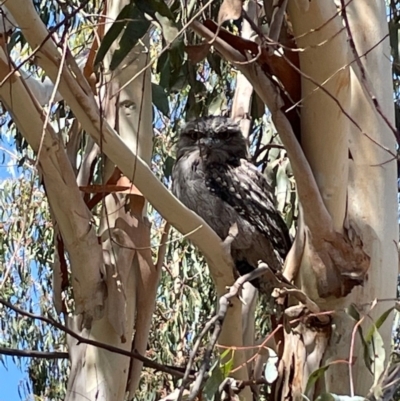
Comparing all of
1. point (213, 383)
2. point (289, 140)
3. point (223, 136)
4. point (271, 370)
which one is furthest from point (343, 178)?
point (223, 136)

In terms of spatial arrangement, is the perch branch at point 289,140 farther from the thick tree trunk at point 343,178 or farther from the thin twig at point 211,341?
the thin twig at point 211,341

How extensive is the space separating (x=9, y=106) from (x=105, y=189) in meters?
0.37

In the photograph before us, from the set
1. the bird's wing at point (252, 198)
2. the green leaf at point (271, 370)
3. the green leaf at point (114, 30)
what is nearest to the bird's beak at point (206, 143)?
the bird's wing at point (252, 198)

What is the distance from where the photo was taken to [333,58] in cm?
147

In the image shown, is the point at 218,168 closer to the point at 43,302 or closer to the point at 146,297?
the point at 146,297

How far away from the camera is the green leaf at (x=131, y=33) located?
1.40m

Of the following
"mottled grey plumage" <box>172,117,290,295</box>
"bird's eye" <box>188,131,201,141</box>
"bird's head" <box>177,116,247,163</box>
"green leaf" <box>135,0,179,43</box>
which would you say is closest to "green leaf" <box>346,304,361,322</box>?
"green leaf" <box>135,0,179,43</box>

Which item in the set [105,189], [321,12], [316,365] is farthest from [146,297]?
[321,12]

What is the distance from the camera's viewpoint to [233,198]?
2.47 metres

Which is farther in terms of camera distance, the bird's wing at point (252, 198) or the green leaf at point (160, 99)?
the bird's wing at point (252, 198)

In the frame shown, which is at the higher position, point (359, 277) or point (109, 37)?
point (109, 37)

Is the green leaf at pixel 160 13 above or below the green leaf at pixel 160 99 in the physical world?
below

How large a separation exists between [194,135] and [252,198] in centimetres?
43

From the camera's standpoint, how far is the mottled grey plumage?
7.97ft
